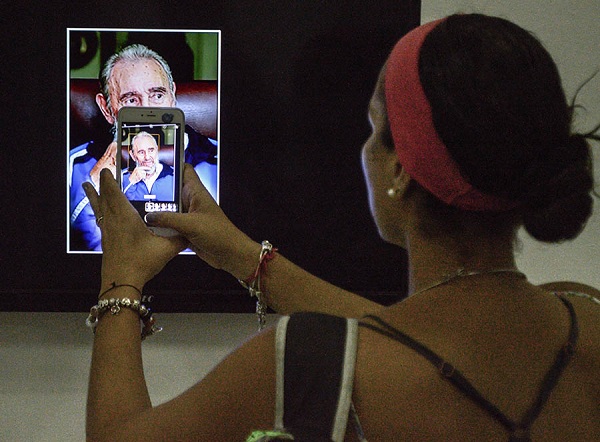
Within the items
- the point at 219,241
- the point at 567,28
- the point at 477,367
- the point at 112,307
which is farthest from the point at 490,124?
the point at 567,28

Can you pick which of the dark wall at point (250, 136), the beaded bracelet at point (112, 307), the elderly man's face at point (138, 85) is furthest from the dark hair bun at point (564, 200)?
the elderly man's face at point (138, 85)

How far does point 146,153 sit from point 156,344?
496mm

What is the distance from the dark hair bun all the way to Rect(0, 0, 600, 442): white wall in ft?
3.03

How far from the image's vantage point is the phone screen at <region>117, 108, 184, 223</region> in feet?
3.92

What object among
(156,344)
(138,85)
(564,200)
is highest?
(138,85)

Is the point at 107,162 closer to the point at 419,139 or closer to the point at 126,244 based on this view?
the point at 126,244

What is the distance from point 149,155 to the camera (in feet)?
3.98

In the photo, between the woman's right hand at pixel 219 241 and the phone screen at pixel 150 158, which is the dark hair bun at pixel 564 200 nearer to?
the woman's right hand at pixel 219 241

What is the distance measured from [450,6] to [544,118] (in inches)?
37.6

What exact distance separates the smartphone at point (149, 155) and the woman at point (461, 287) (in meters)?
0.49

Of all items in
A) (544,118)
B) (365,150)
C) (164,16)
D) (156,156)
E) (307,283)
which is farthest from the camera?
(164,16)

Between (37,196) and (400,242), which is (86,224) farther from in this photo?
(400,242)

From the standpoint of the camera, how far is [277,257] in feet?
3.60

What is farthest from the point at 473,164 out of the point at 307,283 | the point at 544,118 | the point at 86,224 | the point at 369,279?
the point at 86,224
